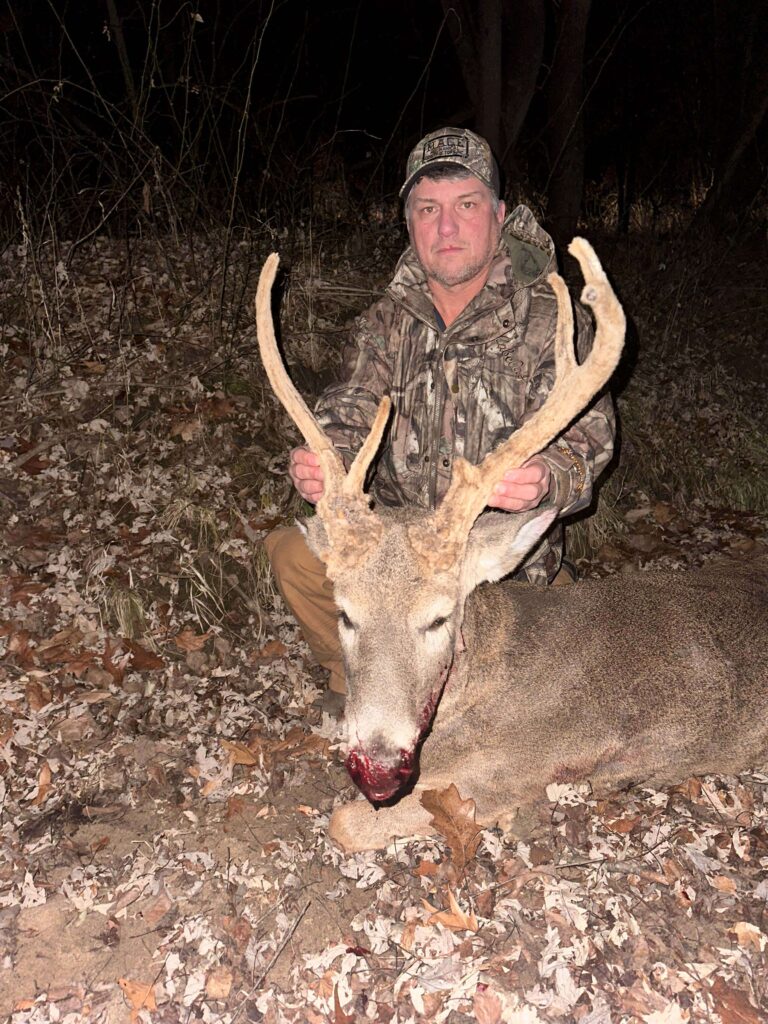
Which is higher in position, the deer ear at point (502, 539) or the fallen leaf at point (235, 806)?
the deer ear at point (502, 539)

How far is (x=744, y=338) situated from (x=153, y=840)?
27.2 feet

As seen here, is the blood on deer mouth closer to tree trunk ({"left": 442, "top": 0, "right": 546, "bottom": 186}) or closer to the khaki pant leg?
the khaki pant leg

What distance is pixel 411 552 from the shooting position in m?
2.99

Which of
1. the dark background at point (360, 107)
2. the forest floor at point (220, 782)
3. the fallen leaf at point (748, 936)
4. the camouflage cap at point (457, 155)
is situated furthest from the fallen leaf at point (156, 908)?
the dark background at point (360, 107)

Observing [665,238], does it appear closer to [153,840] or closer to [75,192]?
[75,192]

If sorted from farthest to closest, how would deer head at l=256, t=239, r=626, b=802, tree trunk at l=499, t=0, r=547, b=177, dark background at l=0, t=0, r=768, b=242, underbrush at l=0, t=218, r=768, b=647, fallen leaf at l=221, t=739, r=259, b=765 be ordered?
tree trunk at l=499, t=0, r=547, b=177, dark background at l=0, t=0, r=768, b=242, underbrush at l=0, t=218, r=768, b=647, fallen leaf at l=221, t=739, r=259, b=765, deer head at l=256, t=239, r=626, b=802

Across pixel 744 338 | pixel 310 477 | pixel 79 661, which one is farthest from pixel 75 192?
pixel 744 338

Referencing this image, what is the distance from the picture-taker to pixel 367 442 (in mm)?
3018

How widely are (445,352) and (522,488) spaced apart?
123 centimetres

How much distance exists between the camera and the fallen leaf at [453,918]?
3.24 m

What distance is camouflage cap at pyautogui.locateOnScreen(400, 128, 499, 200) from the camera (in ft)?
13.5

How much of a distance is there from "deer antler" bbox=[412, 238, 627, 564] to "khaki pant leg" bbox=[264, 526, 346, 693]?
124 centimetres

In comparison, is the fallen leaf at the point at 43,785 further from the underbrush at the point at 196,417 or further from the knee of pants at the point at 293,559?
the knee of pants at the point at 293,559

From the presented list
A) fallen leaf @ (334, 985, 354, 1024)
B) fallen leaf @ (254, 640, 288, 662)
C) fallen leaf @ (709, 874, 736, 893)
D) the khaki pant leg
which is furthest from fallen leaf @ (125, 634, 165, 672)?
fallen leaf @ (709, 874, 736, 893)
